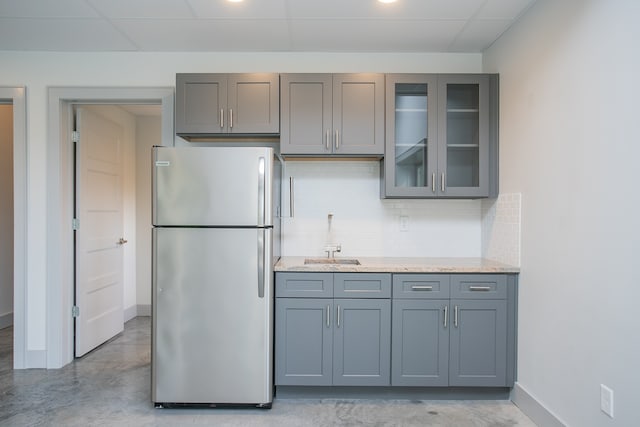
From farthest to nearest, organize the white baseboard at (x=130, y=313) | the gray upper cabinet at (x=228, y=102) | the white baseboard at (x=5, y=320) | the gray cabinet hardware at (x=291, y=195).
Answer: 1. the white baseboard at (x=130, y=313)
2. the white baseboard at (x=5, y=320)
3. the gray cabinet hardware at (x=291, y=195)
4. the gray upper cabinet at (x=228, y=102)

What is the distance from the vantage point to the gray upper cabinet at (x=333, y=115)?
2721 millimetres

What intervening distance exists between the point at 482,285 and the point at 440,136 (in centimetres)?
107

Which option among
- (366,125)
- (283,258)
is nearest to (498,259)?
(366,125)

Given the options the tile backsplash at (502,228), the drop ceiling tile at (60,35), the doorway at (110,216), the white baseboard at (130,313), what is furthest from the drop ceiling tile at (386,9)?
the white baseboard at (130,313)

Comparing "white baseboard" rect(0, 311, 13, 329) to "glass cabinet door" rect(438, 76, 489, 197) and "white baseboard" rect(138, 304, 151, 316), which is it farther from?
"glass cabinet door" rect(438, 76, 489, 197)

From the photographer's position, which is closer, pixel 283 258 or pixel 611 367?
pixel 611 367

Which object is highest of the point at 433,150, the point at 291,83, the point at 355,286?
the point at 291,83

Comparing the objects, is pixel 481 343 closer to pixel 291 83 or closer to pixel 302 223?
pixel 302 223

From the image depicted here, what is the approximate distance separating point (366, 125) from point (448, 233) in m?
1.12

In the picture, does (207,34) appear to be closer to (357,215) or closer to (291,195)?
(291,195)

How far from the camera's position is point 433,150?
2750 mm

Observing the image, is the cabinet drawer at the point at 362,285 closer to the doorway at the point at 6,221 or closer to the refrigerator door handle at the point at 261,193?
the refrigerator door handle at the point at 261,193

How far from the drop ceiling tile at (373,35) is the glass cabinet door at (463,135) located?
0.32m

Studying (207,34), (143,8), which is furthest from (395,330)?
(143,8)
